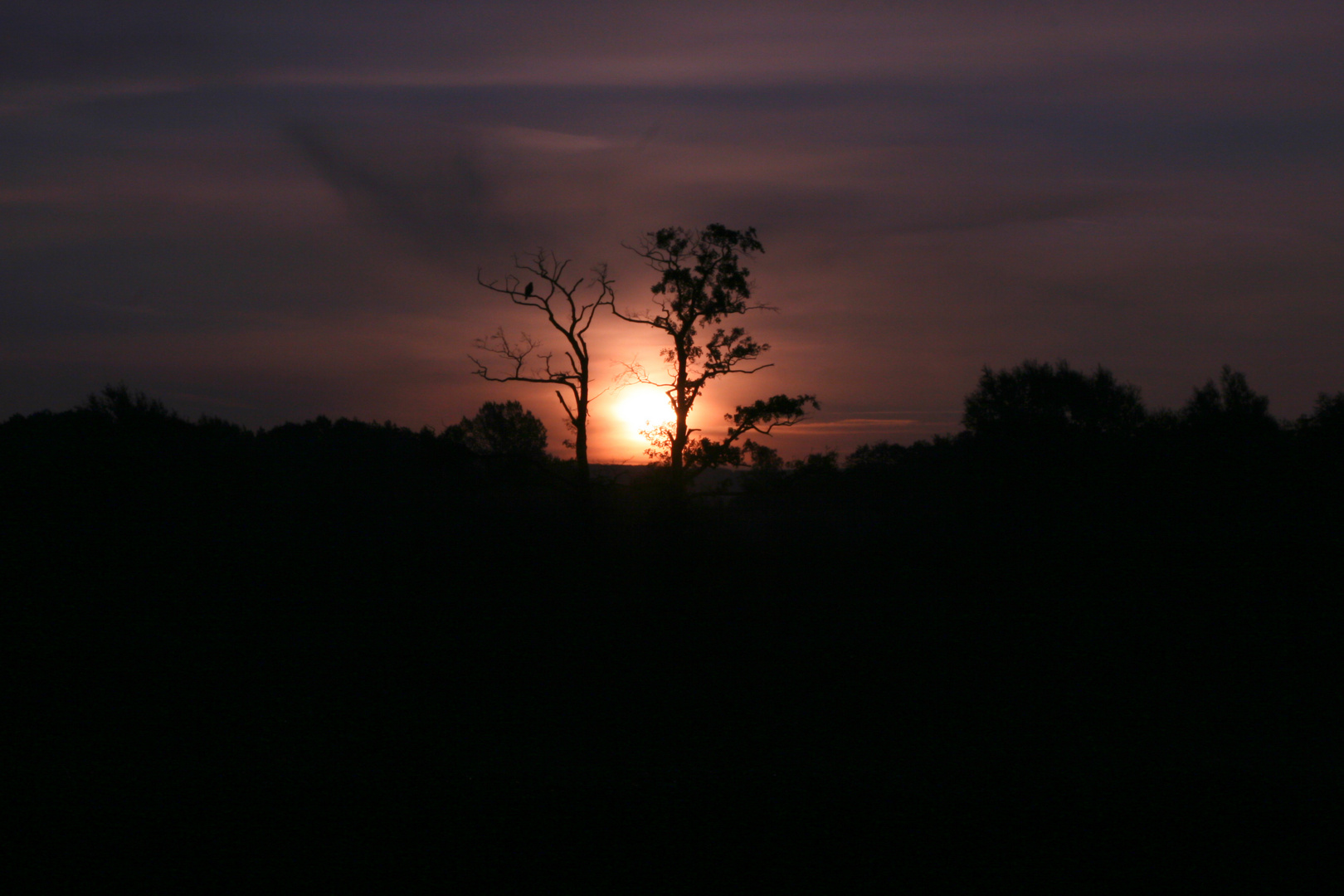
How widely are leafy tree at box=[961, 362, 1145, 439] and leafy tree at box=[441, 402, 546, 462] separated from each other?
20.9 metres

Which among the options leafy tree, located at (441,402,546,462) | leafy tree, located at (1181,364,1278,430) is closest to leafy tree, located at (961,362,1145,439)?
leafy tree, located at (1181,364,1278,430)

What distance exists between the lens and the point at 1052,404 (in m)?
48.4

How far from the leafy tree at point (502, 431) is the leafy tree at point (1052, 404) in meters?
20.9

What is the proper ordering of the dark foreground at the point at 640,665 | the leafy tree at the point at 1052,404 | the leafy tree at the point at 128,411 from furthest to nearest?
1. the leafy tree at the point at 1052,404
2. the leafy tree at the point at 128,411
3. the dark foreground at the point at 640,665

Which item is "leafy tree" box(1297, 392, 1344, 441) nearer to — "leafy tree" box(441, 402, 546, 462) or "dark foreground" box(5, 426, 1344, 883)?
"dark foreground" box(5, 426, 1344, 883)

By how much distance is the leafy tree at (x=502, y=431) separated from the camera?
116 feet

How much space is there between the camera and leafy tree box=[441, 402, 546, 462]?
35406 mm

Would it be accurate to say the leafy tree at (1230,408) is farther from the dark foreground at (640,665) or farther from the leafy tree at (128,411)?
the leafy tree at (128,411)

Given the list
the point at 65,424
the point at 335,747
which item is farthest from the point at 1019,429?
the point at 65,424

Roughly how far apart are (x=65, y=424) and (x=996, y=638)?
1064 inches

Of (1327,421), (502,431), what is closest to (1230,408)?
(1327,421)

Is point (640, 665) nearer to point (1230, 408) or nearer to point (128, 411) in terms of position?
point (128, 411)

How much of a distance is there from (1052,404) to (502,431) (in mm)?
31281

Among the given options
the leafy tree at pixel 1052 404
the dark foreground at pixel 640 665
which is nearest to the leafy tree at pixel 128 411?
the dark foreground at pixel 640 665
